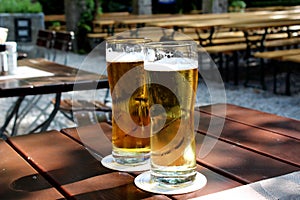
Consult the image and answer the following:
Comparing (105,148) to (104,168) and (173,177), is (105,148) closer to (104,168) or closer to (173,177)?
(104,168)

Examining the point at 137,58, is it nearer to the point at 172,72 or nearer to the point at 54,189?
the point at 172,72

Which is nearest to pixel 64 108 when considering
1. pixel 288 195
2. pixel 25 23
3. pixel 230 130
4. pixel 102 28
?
pixel 230 130

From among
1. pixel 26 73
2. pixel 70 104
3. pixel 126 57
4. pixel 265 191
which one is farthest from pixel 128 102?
pixel 70 104

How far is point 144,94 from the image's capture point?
1.17 metres

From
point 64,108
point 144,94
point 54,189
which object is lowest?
point 64,108

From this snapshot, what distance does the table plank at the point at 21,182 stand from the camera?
40.7 inches

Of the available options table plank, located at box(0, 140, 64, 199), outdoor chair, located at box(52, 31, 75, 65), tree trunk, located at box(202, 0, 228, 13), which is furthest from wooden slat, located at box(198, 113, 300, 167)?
tree trunk, located at box(202, 0, 228, 13)

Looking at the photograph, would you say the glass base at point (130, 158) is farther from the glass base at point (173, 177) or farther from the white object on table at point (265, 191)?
the white object on table at point (265, 191)

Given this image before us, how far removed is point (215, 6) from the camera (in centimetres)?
1114

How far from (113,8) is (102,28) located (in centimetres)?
722

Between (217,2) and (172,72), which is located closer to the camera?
(172,72)

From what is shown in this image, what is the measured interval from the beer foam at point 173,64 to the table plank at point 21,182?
1.01ft

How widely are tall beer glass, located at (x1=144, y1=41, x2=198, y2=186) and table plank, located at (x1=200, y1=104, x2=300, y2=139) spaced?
50 cm

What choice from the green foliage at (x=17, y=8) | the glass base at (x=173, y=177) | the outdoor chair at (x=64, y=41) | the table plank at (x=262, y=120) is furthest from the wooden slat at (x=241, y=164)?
the green foliage at (x=17, y=8)
